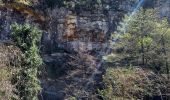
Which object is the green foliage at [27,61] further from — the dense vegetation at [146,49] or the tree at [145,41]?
the tree at [145,41]

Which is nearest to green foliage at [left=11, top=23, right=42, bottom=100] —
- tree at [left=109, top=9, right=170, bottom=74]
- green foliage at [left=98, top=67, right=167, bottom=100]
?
green foliage at [left=98, top=67, right=167, bottom=100]

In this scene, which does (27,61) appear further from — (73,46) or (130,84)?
(73,46)

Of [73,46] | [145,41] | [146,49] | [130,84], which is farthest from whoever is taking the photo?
[73,46]

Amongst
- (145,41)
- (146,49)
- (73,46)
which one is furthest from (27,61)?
(73,46)

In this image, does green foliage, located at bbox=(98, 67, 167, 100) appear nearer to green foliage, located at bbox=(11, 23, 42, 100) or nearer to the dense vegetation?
the dense vegetation

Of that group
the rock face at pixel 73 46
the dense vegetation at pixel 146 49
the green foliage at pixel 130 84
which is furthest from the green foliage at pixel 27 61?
the rock face at pixel 73 46
